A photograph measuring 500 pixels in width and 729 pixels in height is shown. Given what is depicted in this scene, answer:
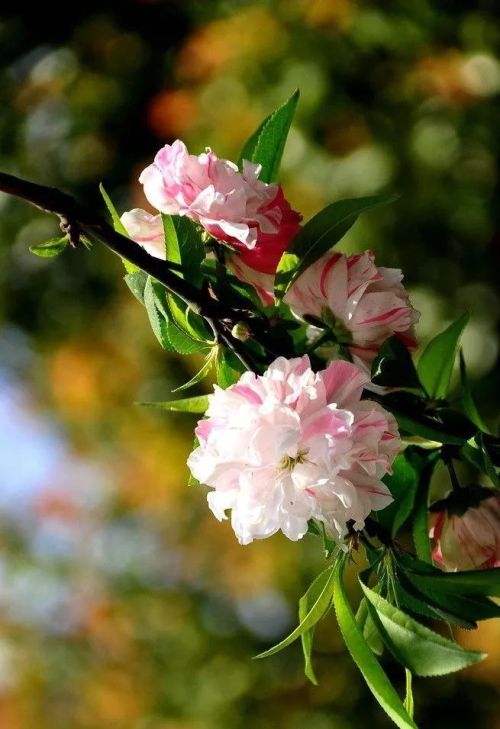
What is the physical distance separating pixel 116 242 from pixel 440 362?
0.56 feet

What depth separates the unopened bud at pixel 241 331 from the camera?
14.1 inches

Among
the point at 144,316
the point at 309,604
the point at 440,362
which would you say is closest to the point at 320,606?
the point at 309,604

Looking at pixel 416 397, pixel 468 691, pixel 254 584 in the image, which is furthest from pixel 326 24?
pixel 416 397

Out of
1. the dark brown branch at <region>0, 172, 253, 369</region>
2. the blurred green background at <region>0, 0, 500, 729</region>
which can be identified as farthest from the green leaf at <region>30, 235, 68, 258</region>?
the blurred green background at <region>0, 0, 500, 729</region>

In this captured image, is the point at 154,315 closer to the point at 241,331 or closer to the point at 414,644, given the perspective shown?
the point at 241,331

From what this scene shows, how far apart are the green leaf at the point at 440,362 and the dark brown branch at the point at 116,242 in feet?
0.35

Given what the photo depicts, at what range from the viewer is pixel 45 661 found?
1888mm

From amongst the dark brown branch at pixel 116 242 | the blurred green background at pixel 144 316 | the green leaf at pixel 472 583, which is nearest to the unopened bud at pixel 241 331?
the dark brown branch at pixel 116 242

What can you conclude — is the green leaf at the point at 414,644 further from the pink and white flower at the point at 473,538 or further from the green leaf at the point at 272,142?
the green leaf at the point at 272,142

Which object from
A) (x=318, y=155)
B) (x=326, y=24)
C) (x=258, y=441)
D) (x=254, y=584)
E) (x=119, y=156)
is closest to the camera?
(x=258, y=441)

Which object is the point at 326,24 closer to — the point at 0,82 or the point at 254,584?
the point at 0,82

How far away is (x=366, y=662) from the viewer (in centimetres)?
34

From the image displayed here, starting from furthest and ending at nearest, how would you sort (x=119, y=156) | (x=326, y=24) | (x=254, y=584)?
(x=119, y=156)
(x=254, y=584)
(x=326, y=24)

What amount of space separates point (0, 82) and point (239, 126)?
602 millimetres
